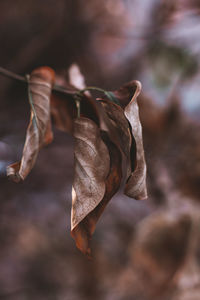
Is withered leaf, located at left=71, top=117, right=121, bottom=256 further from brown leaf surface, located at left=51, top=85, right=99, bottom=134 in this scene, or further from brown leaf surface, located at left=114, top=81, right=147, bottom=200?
brown leaf surface, located at left=51, top=85, right=99, bottom=134

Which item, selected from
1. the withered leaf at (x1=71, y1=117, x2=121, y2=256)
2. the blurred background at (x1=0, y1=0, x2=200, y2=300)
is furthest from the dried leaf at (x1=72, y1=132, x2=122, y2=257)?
the blurred background at (x1=0, y1=0, x2=200, y2=300)

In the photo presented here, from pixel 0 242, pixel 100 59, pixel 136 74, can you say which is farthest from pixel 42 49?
pixel 0 242

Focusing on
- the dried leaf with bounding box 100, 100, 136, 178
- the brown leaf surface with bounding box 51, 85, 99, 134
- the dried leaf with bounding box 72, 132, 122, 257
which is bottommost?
the dried leaf with bounding box 72, 132, 122, 257

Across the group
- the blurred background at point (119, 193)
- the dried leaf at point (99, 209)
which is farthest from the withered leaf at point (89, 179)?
the blurred background at point (119, 193)

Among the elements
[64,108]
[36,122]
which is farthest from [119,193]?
[36,122]

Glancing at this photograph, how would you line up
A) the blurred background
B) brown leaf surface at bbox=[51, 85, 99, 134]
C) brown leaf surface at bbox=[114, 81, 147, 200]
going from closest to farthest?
brown leaf surface at bbox=[114, 81, 147, 200] → brown leaf surface at bbox=[51, 85, 99, 134] → the blurred background

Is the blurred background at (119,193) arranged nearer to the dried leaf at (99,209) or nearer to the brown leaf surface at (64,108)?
the brown leaf surface at (64,108)
